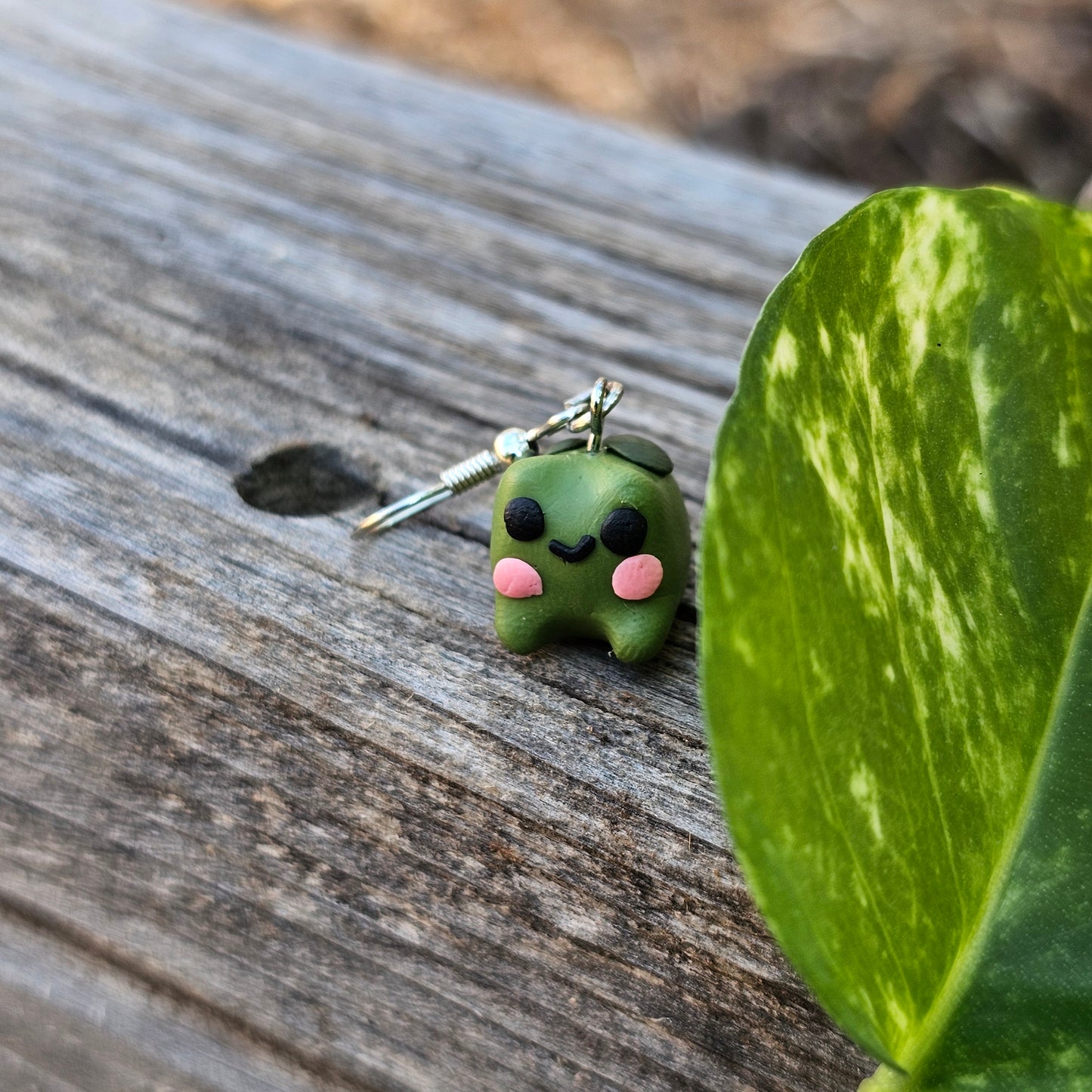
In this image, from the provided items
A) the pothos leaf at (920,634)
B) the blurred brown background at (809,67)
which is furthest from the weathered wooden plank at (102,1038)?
the blurred brown background at (809,67)

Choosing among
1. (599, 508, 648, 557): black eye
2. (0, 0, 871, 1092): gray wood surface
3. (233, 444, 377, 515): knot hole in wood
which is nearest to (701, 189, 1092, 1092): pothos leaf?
(0, 0, 871, 1092): gray wood surface

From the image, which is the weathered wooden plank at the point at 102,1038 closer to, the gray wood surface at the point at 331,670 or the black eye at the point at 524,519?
the gray wood surface at the point at 331,670

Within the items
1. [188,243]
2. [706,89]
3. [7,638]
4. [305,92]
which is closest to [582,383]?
[188,243]

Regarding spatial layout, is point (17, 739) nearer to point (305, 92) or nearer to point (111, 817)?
point (111, 817)

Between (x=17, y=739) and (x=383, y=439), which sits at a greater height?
(x=383, y=439)

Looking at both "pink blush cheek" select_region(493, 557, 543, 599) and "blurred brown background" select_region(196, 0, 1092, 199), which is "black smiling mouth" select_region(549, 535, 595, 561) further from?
"blurred brown background" select_region(196, 0, 1092, 199)

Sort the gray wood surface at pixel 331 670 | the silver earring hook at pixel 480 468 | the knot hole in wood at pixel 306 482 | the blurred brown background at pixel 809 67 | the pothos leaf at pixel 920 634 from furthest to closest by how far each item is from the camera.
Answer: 1. the blurred brown background at pixel 809 67
2. the knot hole in wood at pixel 306 482
3. the silver earring hook at pixel 480 468
4. the gray wood surface at pixel 331 670
5. the pothos leaf at pixel 920 634

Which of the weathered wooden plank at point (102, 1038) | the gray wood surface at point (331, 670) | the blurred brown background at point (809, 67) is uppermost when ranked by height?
the blurred brown background at point (809, 67)
